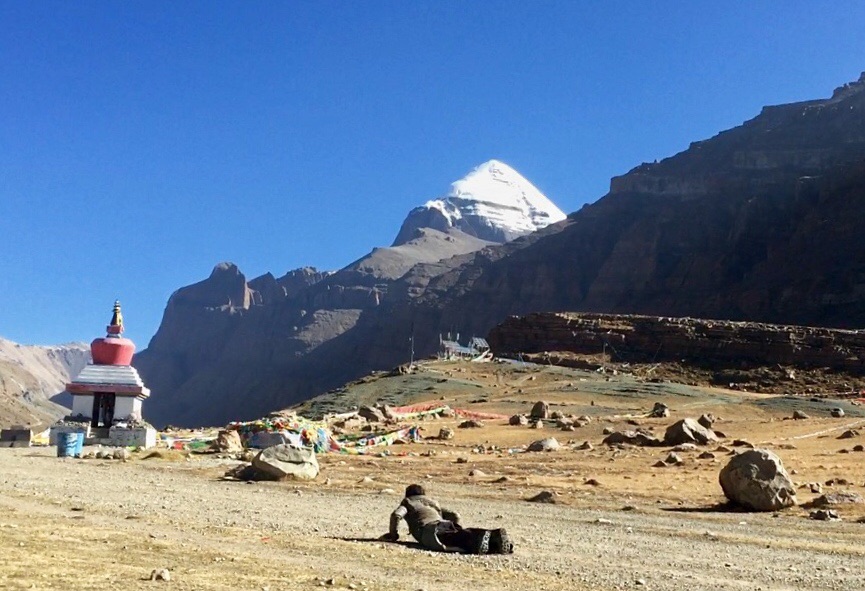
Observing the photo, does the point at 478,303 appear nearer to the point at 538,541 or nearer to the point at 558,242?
the point at 558,242

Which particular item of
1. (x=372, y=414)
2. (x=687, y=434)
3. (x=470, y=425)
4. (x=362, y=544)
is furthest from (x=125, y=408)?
(x=362, y=544)

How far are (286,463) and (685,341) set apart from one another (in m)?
62.2

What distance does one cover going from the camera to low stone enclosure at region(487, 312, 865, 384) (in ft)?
233

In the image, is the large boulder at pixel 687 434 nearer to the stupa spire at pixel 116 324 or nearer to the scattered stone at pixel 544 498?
the scattered stone at pixel 544 498

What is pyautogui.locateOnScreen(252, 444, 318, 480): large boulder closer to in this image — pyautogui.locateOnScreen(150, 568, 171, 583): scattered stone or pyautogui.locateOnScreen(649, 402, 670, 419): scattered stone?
pyautogui.locateOnScreen(150, 568, 171, 583): scattered stone

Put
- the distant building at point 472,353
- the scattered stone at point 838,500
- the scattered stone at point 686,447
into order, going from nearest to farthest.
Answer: the scattered stone at point 838,500 → the scattered stone at point 686,447 → the distant building at point 472,353

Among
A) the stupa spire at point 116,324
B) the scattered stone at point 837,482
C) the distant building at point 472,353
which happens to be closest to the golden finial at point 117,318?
the stupa spire at point 116,324

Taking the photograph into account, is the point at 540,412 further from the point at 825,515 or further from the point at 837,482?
the point at 825,515

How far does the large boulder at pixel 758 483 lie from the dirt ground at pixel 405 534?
0.36 meters

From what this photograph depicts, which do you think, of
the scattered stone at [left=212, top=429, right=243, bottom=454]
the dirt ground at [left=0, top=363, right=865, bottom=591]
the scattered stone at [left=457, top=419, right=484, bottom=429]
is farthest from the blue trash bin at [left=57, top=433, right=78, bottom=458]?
the scattered stone at [left=457, top=419, right=484, bottom=429]

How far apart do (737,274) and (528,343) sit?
191 feet

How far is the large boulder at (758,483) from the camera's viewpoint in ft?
54.4

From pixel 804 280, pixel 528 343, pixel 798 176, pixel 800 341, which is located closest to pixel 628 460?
pixel 800 341

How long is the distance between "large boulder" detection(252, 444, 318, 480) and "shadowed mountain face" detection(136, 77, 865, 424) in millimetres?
91142
